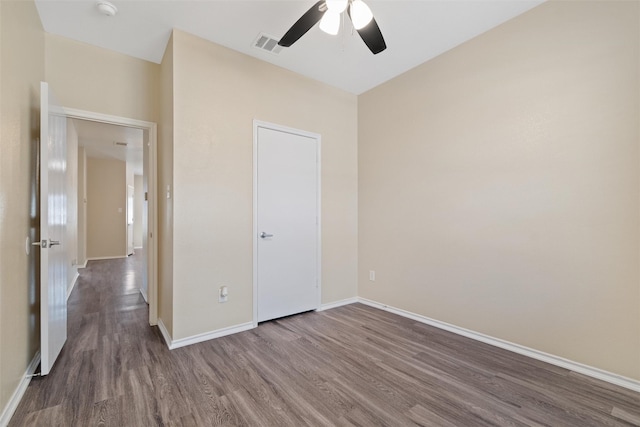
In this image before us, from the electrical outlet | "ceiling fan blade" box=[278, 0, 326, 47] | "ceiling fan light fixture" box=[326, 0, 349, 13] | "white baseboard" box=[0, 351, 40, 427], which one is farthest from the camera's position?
the electrical outlet

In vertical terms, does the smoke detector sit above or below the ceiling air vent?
below

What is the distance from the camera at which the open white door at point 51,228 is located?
2.01m

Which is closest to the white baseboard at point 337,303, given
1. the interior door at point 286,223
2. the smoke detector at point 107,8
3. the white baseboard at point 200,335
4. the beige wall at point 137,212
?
the interior door at point 286,223

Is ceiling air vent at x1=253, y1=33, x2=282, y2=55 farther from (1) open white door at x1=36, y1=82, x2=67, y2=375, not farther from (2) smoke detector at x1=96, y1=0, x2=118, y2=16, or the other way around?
(1) open white door at x1=36, y1=82, x2=67, y2=375

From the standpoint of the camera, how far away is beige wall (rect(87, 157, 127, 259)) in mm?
7605

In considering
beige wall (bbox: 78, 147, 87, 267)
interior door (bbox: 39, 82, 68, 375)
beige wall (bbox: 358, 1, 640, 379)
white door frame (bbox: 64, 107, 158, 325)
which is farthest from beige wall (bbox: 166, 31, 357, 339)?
beige wall (bbox: 78, 147, 87, 267)

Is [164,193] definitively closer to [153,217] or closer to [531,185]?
[153,217]

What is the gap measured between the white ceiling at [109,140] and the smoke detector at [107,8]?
213 centimetres

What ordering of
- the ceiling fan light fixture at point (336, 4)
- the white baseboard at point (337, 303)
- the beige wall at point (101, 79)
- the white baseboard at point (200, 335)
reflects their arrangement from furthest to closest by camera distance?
1. the white baseboard at point (337, 303)
2. the beige wall at point (101, 79)
3. the white baseboard at point (200, 335)
4. the ceiling fan light fixture at point (336, 4)

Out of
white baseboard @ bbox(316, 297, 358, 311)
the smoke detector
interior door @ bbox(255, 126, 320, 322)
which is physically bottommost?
white baseboard @ bbox(316, 297, 358, 311)

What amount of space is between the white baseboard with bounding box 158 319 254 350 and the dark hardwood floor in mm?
67

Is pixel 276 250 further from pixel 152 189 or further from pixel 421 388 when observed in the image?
pixel 421 388

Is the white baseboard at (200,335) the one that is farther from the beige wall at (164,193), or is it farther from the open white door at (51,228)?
the open white door at (51,228)

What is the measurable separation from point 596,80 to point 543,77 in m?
0.34
